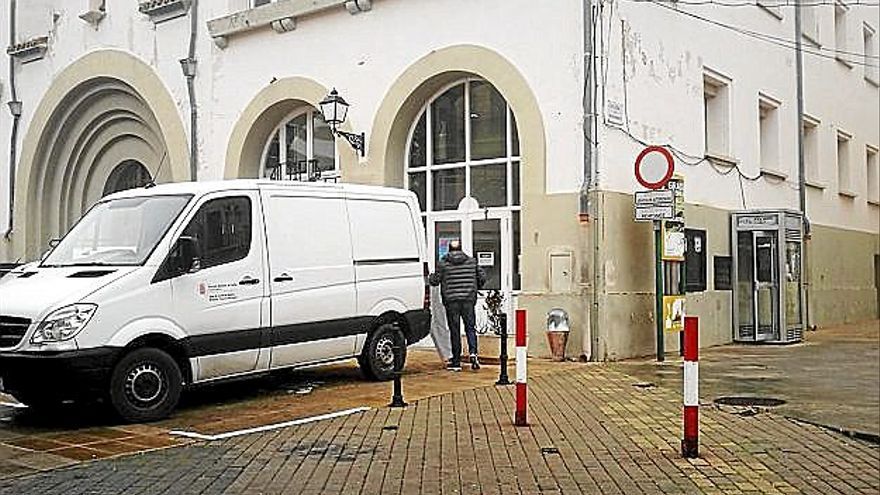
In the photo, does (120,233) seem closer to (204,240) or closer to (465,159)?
(204,240)

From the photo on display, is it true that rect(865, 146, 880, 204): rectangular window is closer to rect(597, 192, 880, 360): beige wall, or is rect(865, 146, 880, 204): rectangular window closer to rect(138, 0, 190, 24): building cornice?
rect(597, 192, 880, 360): beige wall

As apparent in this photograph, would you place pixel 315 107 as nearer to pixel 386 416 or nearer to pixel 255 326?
pixel 255 326

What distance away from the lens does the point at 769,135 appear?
2161 centimetres

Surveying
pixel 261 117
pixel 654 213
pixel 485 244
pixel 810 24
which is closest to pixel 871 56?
pixel 810 24

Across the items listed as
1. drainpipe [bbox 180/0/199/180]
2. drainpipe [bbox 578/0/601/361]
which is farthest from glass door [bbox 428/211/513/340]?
drainpipe [bbox 180/0/199/180]

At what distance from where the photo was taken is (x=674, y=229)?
15.1m

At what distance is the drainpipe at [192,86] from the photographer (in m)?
20.0

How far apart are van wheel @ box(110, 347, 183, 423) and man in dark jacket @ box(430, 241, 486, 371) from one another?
4627mm

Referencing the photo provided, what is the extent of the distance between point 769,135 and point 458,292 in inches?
421

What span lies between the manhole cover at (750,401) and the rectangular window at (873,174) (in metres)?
19.2

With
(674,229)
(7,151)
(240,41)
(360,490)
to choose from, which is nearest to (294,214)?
(360,490)

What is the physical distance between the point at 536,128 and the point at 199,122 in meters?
7.78

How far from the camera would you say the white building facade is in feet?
48.6

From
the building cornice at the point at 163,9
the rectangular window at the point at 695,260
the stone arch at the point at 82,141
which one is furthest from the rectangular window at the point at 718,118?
the stone arch at the point at 82,141
